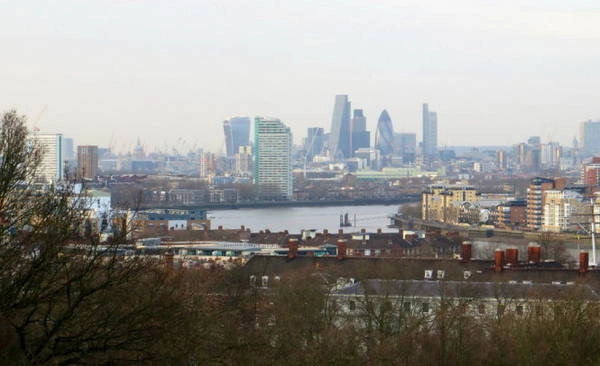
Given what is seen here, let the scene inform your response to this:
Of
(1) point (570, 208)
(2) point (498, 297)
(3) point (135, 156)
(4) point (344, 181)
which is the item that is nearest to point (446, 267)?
(2) point (498, 297)

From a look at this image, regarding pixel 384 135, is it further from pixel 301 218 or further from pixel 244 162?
pixel 301 218

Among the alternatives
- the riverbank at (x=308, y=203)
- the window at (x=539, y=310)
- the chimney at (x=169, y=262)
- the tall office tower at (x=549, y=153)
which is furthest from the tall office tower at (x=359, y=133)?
the window at (x=539, y=310)

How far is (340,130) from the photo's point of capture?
13138cm

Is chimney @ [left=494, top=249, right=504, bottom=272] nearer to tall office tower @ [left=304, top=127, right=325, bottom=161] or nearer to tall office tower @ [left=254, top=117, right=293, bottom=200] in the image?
tall office tower @ [left=254, top=117, right=293, bottom=200]

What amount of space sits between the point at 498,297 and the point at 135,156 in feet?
348

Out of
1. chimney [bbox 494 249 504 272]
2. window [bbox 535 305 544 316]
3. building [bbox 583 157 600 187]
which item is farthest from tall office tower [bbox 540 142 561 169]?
window [bbox 535 305 544 316]

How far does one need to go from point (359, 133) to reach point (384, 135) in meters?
2.24

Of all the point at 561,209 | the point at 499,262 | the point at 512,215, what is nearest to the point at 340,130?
the point at 512,215

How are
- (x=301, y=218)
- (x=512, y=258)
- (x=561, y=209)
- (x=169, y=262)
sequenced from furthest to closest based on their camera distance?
(x=301, y=218), (x=561, y=209), (x=512, y=258), (x=169, y=262)

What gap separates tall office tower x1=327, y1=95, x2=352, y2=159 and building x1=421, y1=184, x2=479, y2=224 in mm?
75605

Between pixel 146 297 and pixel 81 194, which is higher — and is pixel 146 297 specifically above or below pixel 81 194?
below

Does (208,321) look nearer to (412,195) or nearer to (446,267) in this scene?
(446,267)

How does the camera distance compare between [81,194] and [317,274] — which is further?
[317,274]

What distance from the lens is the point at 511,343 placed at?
8.30 m
